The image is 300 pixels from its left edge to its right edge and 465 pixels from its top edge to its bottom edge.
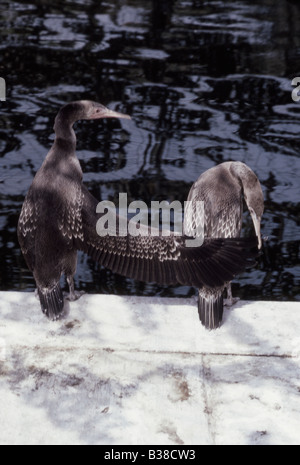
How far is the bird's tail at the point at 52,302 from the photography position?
502cm

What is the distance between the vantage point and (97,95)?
1097 centimetres

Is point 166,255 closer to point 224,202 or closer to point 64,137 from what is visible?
point 224,202

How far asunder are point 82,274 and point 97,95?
171 inches

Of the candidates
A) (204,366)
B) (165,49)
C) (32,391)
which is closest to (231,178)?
(204,366)

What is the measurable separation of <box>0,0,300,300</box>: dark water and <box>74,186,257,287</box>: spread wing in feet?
6.37

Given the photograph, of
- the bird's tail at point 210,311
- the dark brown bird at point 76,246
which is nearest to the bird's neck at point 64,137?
the dark brown bird at point 76,246

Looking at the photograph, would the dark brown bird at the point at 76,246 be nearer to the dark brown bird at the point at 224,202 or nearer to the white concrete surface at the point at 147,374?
the white concrete surface at the point at 147,374

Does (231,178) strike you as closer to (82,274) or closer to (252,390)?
(252,390)

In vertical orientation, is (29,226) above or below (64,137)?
below

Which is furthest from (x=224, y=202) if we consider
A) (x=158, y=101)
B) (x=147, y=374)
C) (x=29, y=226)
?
(x=158, y=101)

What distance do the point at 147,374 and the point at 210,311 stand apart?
0.68 m

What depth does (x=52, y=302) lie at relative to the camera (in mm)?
5066

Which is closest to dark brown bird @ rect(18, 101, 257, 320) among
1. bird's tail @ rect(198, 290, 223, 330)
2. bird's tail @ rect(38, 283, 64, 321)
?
bird's tail @ rect(38, 283, 64, 321)

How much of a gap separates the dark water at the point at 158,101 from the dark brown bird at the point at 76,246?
185cm
